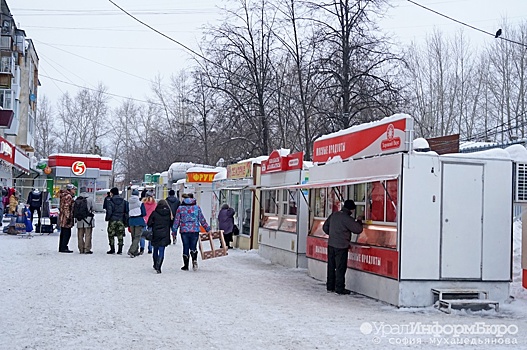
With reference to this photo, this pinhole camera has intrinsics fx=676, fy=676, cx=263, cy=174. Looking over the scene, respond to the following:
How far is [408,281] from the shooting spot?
10602 millimetres

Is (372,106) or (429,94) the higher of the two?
(429,94)

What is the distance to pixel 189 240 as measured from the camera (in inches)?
585

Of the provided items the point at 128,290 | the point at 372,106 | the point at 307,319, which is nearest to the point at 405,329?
the point at 307,319

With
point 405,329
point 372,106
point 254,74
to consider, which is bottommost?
point 405,329

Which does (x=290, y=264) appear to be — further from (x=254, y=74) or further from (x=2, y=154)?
(x=254, y=74)

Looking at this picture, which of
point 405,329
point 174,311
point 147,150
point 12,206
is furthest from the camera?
point 147,150

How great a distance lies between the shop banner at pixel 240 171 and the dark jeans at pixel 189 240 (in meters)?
7.10

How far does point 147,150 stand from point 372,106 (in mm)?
40273

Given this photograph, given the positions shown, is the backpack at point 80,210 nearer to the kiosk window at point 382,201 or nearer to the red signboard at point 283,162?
the red signboard at point 283,162

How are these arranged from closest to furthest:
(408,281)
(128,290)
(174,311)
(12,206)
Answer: (174,311) → (408,281) → (128,290) → (12,206)

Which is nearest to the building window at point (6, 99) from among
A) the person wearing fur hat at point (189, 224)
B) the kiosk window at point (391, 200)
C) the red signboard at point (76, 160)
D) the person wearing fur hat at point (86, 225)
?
the red signboard at point (76, 160)

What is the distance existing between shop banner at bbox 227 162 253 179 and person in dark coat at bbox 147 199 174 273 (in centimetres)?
708

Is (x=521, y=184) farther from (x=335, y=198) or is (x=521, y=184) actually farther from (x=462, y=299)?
(x=335, y=198)

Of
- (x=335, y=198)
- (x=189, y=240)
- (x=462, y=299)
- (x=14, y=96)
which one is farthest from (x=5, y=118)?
(x=14, y=96)
